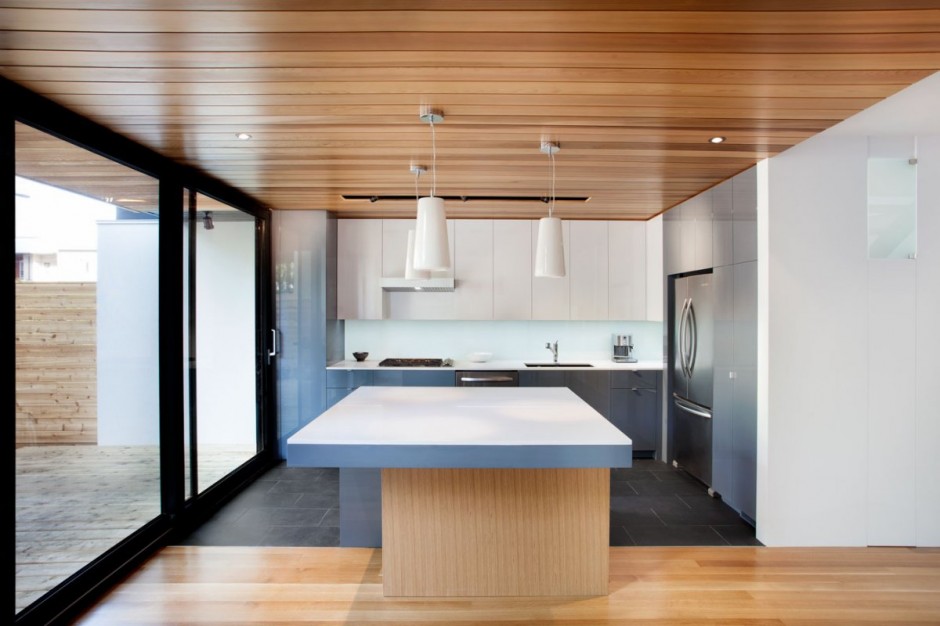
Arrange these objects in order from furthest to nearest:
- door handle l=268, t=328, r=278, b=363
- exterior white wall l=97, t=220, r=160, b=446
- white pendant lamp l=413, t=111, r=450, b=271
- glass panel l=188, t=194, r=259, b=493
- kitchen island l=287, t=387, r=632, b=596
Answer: door handle l=268, t=328, r=278, b=363
glass panel l=188, t=194, r=259, b=493
exterior white wall l=97, t=220, r=160, b=446
kitchen island l=287, t=387, r=632, b=596
white pendant lamp l=413, t=111, r=450, b=271

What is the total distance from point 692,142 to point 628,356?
3003 millimetres

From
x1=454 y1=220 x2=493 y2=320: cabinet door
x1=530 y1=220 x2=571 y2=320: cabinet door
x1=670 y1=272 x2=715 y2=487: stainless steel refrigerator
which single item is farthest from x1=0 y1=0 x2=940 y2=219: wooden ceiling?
x1=530 y1=220 x2=571 y2=320: cabinet door

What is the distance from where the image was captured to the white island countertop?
2039 millimetres

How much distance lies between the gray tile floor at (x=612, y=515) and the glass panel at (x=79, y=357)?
2.00ft

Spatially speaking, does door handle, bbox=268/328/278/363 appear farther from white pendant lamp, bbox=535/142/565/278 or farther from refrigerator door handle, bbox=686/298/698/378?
refrigerator door handle, bbox=686/298/698/378

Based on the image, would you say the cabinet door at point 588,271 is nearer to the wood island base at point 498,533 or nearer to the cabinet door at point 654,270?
the cabinet door at point 654,270

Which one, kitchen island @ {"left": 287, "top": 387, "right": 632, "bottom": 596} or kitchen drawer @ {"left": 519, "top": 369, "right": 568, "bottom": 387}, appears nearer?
kitchen island @ {"left": 287, "top": 387, "right": 632, "bottom": 596}

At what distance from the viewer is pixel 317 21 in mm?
1650

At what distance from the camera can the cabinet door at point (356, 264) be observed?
204 inches

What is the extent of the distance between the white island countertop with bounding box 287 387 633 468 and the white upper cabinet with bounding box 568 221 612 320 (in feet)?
8.76

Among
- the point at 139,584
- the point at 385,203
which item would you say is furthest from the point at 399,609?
the point at 385,203

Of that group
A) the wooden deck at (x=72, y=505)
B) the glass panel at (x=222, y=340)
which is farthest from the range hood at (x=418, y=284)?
the wooden deck at (x=72, y=505)

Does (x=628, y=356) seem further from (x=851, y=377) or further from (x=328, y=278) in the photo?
(x=328, y=278)

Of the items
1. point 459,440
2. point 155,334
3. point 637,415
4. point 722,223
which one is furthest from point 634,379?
point 155,334
